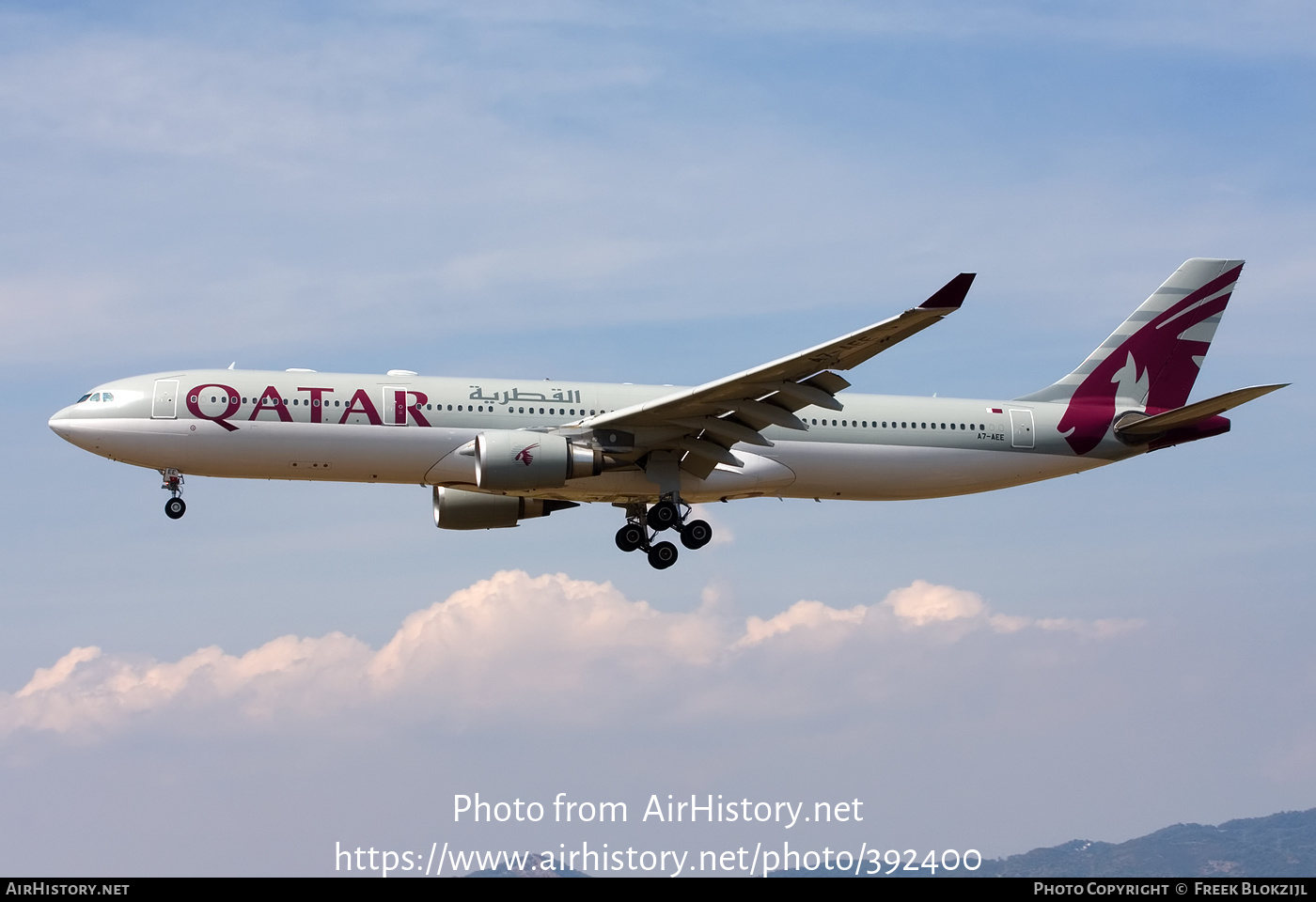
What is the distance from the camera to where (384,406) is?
115ft

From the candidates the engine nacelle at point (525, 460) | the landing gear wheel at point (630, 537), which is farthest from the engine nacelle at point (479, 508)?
the engine nacelle at point (525, 460)

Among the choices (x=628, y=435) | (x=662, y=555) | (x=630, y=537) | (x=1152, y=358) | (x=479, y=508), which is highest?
(x=1152, y=358)

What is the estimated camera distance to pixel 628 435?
118ft

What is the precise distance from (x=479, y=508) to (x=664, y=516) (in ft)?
18.1

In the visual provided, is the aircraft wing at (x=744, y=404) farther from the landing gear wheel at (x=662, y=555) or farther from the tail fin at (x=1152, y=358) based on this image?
the tail fin at (x=1152, y=358)

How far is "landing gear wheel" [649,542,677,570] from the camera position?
38062 mm

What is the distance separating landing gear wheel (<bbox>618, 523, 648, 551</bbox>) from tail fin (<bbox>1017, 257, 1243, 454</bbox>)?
37.6ft

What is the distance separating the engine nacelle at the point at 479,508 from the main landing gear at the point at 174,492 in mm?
6670

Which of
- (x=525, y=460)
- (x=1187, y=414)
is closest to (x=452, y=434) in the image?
(x=525, y=460)

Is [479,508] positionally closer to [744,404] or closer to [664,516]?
[664,516]

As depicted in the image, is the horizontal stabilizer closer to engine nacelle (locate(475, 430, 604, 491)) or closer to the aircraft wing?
the aircraft wing

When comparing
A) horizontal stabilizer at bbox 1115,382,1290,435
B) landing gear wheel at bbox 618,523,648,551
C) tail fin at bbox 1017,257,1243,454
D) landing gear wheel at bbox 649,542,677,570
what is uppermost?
tail fin at bbox 1017,257,1243,454

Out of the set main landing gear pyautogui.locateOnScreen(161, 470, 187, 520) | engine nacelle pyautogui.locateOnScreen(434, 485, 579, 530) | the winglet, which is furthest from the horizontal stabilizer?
main landing gear pyautogui.locateOnScreen(161, 470, 187, 520)
